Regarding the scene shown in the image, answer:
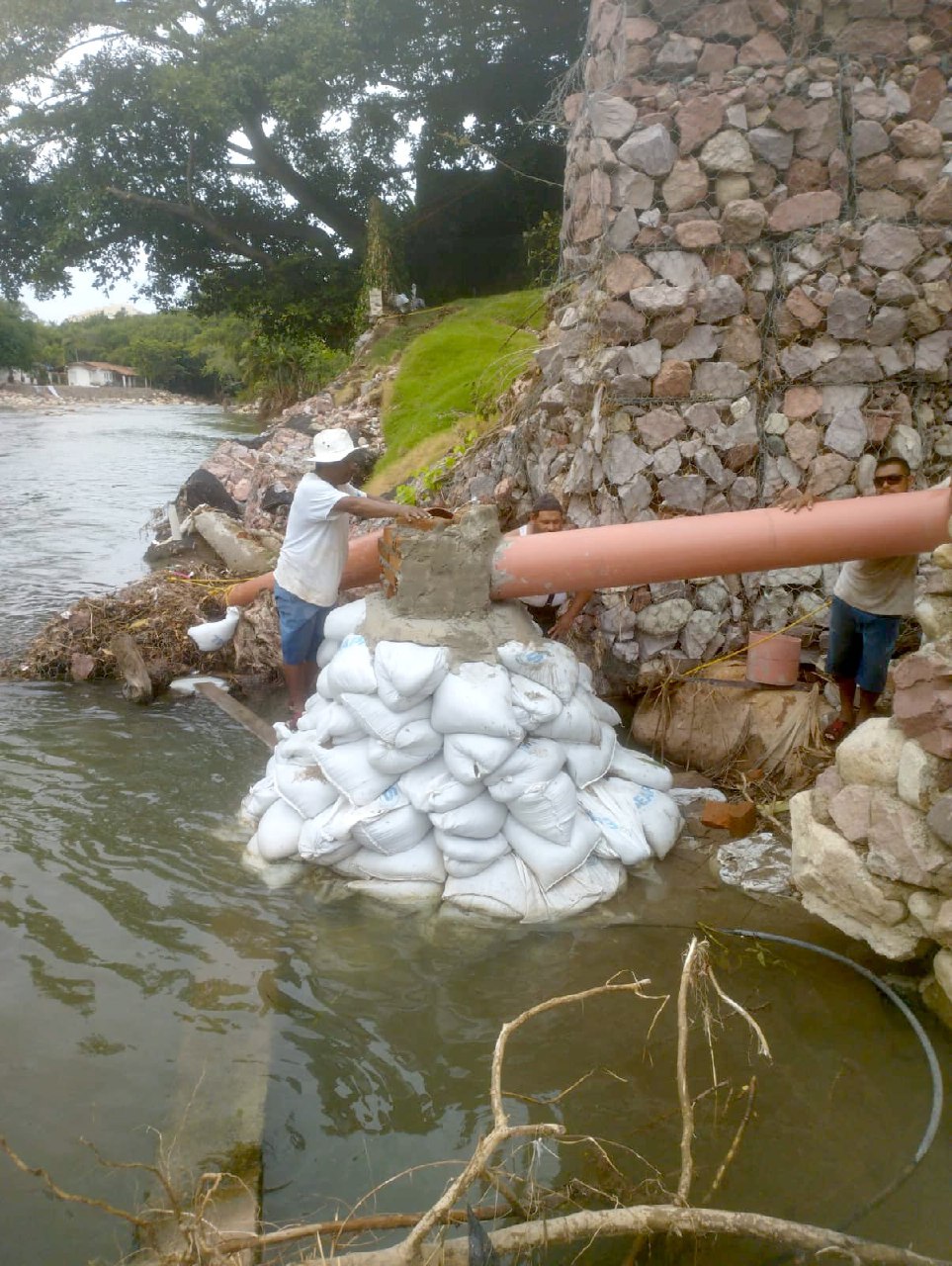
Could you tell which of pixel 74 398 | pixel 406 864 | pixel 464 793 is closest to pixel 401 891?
pixel 406 864

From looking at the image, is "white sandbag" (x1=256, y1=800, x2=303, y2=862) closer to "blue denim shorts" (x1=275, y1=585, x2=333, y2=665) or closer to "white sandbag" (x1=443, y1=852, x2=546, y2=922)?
"white sandbag" (x1=443, y1=852, x2=546, y2=922)

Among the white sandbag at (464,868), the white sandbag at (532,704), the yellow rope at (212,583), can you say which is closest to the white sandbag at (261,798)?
the white sandbag at (464,868)

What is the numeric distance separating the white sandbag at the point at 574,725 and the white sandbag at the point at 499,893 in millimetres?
579

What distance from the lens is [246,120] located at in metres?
15.9

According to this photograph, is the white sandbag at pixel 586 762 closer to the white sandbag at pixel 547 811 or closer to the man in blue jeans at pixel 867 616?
the white sandbag at pixel 547 811

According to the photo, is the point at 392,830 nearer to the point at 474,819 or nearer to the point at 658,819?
the point at 474,819

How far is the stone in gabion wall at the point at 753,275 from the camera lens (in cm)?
470

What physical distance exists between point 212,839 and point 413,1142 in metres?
1.94

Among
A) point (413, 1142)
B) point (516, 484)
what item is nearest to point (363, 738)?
point (413, 1142)

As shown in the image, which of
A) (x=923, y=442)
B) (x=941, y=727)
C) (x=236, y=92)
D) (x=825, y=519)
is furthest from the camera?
(x=236, y=92)

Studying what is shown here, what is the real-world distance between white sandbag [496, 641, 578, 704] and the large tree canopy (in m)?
13.8

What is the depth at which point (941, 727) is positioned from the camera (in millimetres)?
2791

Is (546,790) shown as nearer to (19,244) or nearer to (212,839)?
(212,839)

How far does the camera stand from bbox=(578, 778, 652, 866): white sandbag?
375cm
